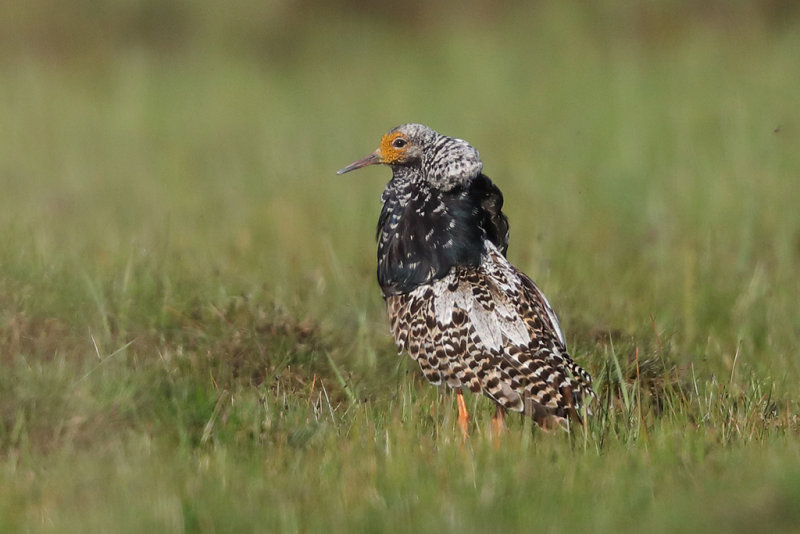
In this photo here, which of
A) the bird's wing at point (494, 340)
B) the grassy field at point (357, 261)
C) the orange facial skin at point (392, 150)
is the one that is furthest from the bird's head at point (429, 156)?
the grassy field at point (357, 261)

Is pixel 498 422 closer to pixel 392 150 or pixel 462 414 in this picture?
pixel 462 414

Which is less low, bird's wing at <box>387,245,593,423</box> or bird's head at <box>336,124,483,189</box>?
bird's head at <box>336,124,483,189</box>

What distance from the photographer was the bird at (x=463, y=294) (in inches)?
155

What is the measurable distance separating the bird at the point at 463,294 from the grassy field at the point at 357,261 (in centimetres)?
15

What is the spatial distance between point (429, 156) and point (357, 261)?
7.26 feet

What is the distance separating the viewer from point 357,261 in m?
6.62

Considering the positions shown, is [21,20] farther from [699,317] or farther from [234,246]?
[699,317]

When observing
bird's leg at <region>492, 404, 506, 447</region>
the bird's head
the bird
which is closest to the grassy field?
bird's leg at <region>492, 404, 506, 447</region>

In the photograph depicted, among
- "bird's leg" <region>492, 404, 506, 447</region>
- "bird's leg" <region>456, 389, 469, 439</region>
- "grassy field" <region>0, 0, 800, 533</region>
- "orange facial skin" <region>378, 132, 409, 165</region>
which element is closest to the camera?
"grassy field" <region>0, 0, 800, 533</region>

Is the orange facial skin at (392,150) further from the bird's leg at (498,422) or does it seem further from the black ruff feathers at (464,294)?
the bird's leg at (498,422)

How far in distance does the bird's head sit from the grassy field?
85 cm

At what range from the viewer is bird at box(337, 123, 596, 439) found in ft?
13.0

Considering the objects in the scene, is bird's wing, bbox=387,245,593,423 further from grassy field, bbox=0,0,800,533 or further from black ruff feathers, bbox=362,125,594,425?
grassy field, bbox=0,0,800,533

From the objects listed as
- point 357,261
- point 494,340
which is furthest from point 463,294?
point 357,261
